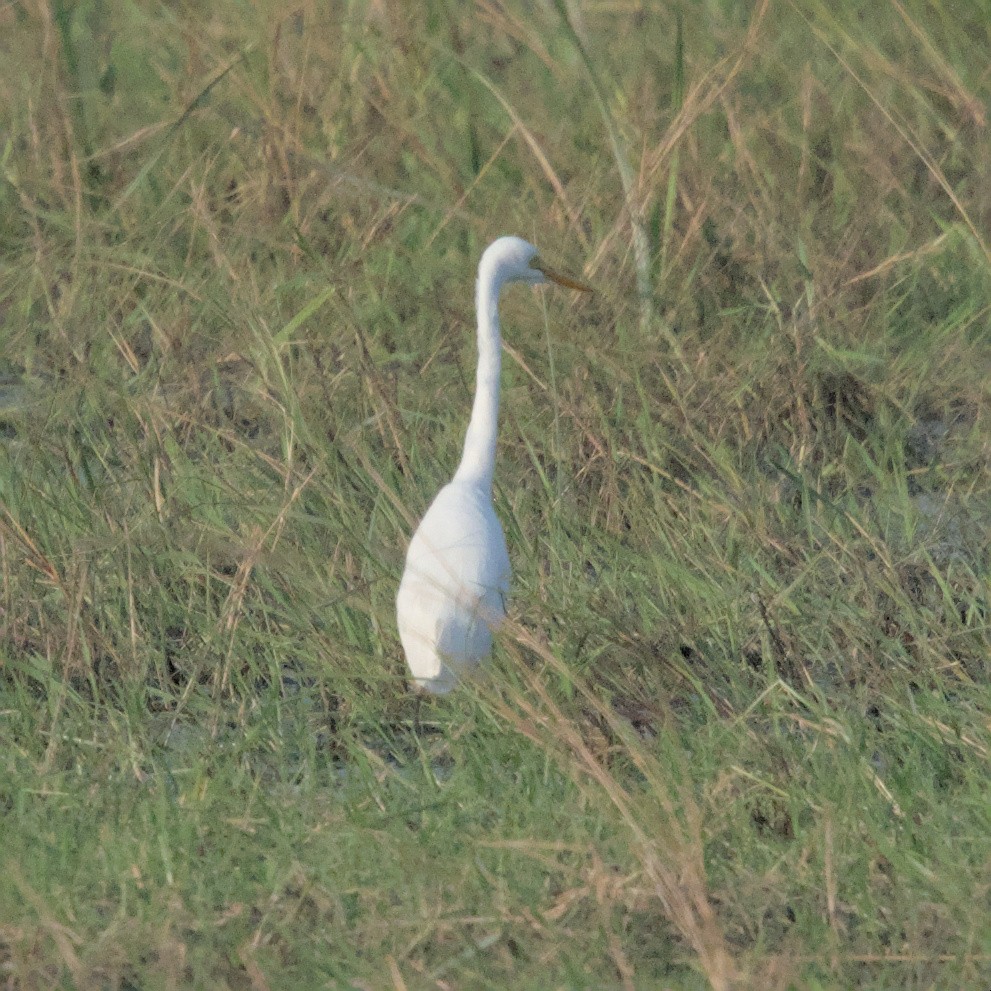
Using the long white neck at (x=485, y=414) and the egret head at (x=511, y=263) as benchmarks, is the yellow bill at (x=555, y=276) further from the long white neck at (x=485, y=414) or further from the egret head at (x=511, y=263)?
the long white neck at (x=485, y=414)

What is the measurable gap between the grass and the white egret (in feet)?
0.28

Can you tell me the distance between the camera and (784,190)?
4.35 metres

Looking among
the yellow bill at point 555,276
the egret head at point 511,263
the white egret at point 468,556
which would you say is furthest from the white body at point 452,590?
the yellow bill at point 555,276

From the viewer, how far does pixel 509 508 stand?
3336 mm

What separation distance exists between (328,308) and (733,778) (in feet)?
6.21

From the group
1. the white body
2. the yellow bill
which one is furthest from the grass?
the yellow bill

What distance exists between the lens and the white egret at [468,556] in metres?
2.66

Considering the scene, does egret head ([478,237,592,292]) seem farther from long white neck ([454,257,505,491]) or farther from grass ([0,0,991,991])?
grass ([0,0,991,991])

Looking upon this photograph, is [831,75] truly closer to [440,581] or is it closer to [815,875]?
[440,581]

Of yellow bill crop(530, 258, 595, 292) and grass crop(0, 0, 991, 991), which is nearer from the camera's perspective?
grass crop(0, 0, 991, 991)

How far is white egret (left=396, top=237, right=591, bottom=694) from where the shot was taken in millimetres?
2660

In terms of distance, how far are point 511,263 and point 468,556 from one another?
23.5 inches

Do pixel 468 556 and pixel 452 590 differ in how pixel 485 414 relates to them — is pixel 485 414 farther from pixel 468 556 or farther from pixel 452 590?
pixel 452 590

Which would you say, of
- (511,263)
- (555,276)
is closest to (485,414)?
(511,263)
